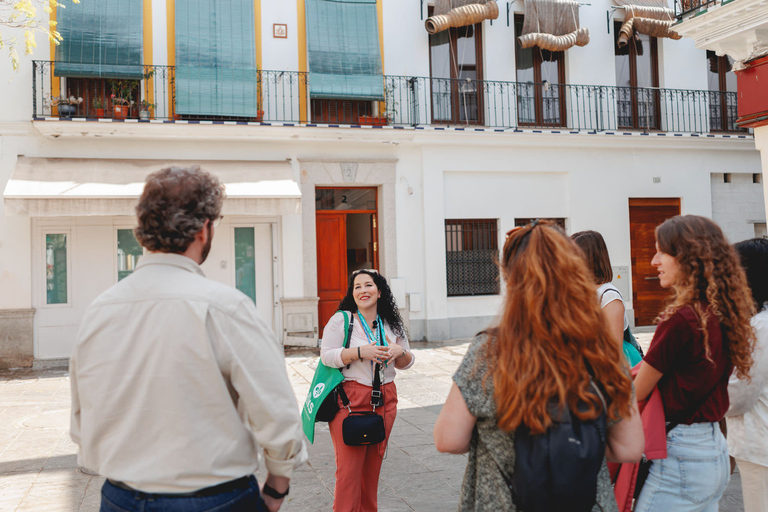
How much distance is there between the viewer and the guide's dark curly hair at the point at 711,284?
2.47 m

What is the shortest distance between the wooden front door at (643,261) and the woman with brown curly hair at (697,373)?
500 inches

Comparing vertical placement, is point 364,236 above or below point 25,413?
above

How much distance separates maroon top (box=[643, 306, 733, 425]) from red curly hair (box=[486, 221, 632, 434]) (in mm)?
566

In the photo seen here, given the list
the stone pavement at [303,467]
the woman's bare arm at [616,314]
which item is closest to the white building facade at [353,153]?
the stone pavement at [303,467]

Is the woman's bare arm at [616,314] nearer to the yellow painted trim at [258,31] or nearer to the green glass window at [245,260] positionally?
the green glass window at [245,260]

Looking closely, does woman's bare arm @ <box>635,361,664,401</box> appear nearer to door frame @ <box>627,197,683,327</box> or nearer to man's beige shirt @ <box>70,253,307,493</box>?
man's beige shirt @ <box>70,253,307,493</box>

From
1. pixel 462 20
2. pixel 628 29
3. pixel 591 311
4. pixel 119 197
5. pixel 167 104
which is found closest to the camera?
pixel 591 311

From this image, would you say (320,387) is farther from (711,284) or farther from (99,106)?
(99,106)

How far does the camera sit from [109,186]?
11094 mm

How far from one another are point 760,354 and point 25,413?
25.6ft

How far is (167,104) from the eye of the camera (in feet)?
40.4

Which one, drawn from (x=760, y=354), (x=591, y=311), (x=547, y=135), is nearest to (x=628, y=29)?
(x=547, y=135)

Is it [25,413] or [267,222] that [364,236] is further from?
[25,413]

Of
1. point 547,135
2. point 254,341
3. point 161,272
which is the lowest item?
point 254,341
